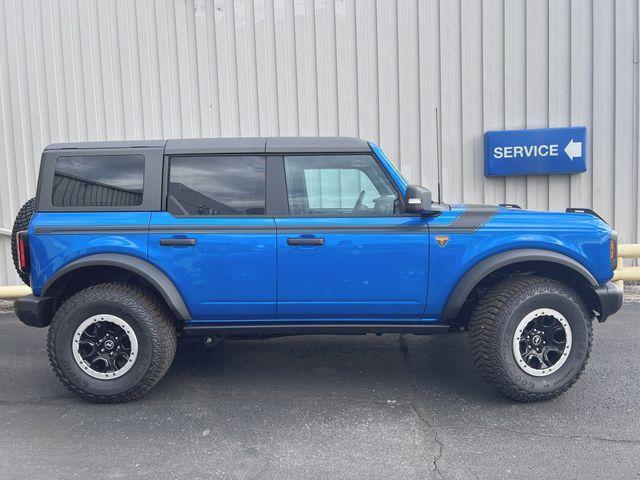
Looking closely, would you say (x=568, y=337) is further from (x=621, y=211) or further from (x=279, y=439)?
(x=621, y=211)

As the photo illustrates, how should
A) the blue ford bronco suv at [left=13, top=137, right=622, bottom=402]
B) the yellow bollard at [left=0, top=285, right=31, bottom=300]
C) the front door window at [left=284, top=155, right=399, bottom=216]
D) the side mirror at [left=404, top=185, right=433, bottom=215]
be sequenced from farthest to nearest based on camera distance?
1. the yellow bollard at [left=0, top=285, right=31, bottom=300]
2. the front door window at [left=284, top=155, right=399, bottom=216]
3. the blue ford bronco suv at [left=13, top=137, right=622, bottom=402]
4. the side mirror at [left=404, top=185, right=433, bottom=215]

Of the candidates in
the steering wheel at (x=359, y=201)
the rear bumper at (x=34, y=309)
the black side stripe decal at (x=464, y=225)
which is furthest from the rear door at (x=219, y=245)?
the black side stripe decal at (x=464, y=225)

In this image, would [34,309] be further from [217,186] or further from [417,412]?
[417,412]

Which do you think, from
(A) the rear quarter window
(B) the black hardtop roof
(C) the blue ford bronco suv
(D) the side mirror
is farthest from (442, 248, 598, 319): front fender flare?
(A) the rear quarter window

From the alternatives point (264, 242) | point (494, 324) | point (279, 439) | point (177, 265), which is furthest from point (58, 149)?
point (494, 324)

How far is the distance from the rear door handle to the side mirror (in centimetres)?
154

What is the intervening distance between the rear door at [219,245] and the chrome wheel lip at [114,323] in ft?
1.55

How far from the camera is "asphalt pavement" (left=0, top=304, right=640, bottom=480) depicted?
297cm

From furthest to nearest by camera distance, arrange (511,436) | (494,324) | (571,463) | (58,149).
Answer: (58,149), (494,324), (511,436), (571,463)

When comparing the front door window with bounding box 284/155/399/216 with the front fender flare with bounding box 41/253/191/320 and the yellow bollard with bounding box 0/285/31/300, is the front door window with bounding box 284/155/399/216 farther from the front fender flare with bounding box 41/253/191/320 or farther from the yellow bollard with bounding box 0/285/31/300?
the yellow bollard with bounding box 0/285/31/300

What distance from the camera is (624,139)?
7.57 metres

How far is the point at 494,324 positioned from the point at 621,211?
5213 millimetres

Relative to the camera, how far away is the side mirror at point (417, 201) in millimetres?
3598

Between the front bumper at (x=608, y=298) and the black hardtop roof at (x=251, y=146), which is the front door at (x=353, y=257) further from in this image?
the front bumper at (x=608, y=298)
